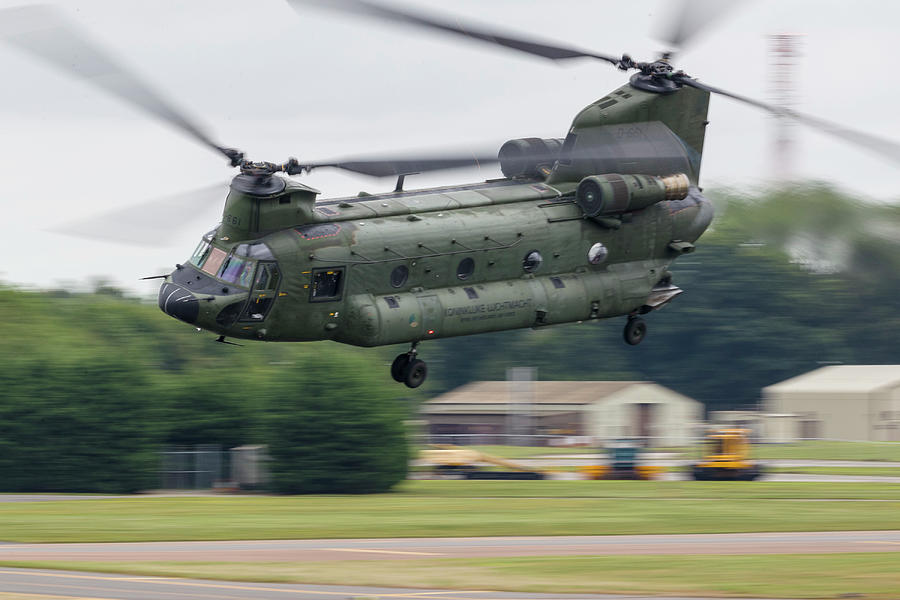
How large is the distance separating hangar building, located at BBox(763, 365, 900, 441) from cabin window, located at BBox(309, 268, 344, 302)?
78.2 meters

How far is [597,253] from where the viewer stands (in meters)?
36.9

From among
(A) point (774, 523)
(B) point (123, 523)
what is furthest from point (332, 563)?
(A) point (774, 523)

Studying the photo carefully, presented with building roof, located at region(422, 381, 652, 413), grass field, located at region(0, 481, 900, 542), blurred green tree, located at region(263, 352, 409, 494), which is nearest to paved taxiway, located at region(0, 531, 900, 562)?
grass field, located at region(0, 481, 900, 542)

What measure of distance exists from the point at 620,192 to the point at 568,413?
72912 mm

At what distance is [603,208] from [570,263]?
1.67m

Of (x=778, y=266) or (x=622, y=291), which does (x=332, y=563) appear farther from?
(x=778, y=266)

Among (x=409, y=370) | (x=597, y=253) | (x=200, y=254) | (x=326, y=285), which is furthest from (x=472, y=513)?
(x=200, y=254)

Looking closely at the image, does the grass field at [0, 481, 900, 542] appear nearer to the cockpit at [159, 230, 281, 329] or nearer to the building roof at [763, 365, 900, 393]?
the cockpit at [159, 230, 281, 329]

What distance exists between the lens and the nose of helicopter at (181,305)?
31688 mm

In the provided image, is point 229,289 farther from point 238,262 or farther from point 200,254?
point 200,254

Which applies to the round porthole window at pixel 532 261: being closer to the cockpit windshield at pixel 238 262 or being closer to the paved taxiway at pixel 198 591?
the cockpit windshield at pixel 238 262

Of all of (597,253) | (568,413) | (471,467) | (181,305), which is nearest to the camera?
(181,305)

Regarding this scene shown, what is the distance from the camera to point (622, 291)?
37.2 meters

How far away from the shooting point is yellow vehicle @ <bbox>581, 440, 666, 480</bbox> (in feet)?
229
